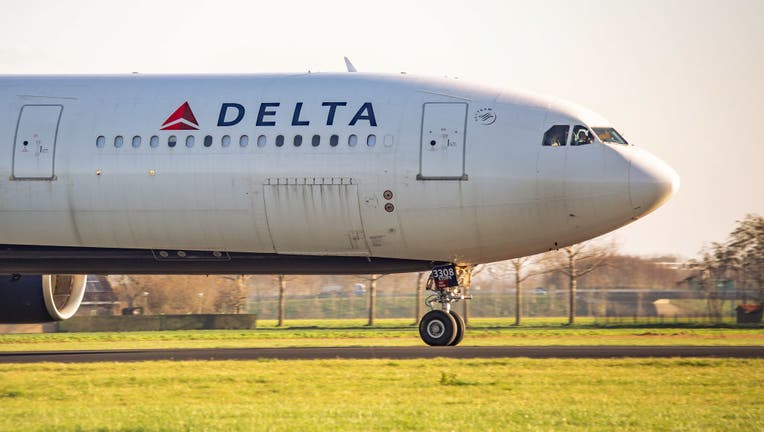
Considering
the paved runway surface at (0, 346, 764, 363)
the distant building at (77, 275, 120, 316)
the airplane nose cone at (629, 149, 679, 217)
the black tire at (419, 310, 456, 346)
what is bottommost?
the paved runway surface at (0, 346, 764, 363)

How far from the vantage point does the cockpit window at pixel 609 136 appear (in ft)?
86.8

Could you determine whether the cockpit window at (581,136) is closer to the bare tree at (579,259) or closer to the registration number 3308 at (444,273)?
the registration number 3308 at (444,273)

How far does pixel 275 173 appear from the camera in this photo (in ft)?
89.5

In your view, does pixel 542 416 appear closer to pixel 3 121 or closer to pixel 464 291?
pixel 464 291

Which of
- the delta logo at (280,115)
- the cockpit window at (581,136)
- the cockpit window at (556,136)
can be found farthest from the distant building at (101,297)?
the cockpit window at (581,136)

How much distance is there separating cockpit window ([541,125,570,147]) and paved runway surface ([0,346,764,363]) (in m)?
4.77

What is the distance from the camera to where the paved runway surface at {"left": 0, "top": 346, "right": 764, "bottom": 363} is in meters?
27.6

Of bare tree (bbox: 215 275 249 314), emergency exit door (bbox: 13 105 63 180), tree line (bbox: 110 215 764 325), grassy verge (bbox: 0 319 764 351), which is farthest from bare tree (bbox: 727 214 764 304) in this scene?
emergency exit door (bbox: 13 105 63 180)

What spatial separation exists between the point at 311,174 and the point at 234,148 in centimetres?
189

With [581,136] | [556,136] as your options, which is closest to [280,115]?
[556,136]

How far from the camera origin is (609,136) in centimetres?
2655

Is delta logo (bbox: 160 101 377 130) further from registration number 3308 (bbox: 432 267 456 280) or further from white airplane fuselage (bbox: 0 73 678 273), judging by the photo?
registration number 3308 (bbox: 432 267 456 280)

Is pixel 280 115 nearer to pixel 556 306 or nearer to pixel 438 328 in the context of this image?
pixel 438 328

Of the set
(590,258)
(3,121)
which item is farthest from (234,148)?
(590,258)
